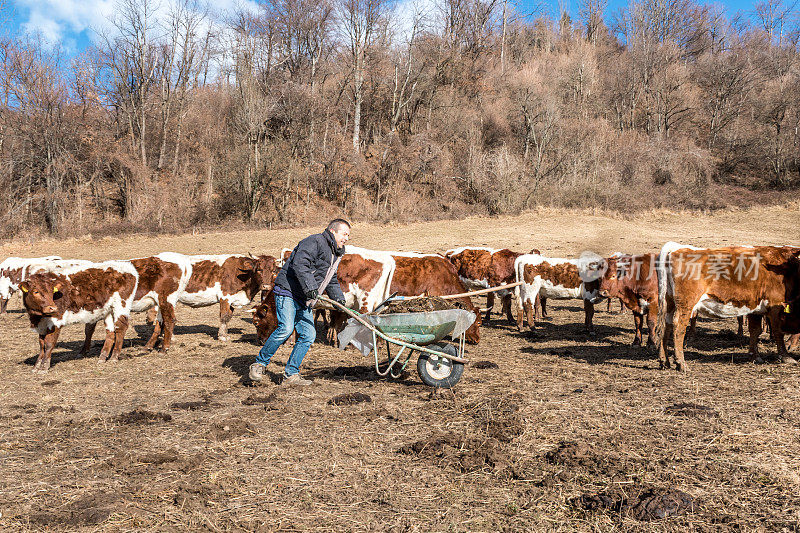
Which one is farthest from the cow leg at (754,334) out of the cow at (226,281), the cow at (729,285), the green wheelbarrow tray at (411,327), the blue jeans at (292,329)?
the cow at (226,281)

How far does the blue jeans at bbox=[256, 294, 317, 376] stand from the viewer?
23.3 feet

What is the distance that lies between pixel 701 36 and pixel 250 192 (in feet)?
174

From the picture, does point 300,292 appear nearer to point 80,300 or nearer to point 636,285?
point 80,300

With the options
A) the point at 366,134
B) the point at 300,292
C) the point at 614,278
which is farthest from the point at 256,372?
the point at 366,134

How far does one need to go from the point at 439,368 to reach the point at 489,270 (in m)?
6.35

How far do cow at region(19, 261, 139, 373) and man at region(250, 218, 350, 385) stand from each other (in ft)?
11.7

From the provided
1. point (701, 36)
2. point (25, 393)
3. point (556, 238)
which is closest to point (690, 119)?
point (701, 36)

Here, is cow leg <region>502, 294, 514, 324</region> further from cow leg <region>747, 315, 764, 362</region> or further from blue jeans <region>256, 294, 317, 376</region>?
blue jeans <region>256, 294, 317, 376</region>

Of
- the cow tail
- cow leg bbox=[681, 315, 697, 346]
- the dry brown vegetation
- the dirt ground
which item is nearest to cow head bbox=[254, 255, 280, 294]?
the dirt ground

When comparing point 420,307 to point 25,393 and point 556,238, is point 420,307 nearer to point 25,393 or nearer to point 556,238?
point 25,393

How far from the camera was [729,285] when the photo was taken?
8.05m

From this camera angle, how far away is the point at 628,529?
3.61 metres

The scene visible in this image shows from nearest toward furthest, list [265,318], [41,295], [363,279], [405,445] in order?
[405,445]
[41,295]
[265,318]
[363,279]

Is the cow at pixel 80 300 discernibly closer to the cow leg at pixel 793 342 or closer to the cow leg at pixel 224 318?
the cow leg at pixel 224 318
